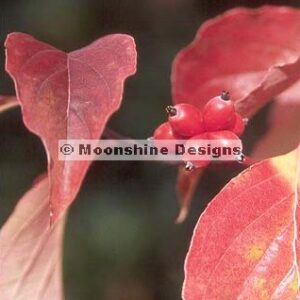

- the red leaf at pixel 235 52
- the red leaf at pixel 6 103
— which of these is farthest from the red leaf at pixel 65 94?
the red leaf at pixel 235 52

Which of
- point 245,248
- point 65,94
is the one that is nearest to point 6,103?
point 65,94

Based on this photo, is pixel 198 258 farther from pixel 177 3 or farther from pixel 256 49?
pixel 177 3

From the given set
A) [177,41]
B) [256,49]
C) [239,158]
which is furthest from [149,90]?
[239,158]

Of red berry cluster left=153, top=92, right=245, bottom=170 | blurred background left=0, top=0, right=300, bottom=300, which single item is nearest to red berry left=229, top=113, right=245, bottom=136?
red berry cluster left=153, top=92, right=245, bottom=170

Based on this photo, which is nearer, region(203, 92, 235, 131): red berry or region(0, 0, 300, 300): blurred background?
region(203, 92, 235, 131): red berry

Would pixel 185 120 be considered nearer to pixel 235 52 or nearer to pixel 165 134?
pixel 165 134

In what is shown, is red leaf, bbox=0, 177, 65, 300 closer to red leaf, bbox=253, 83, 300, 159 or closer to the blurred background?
the blurred background
